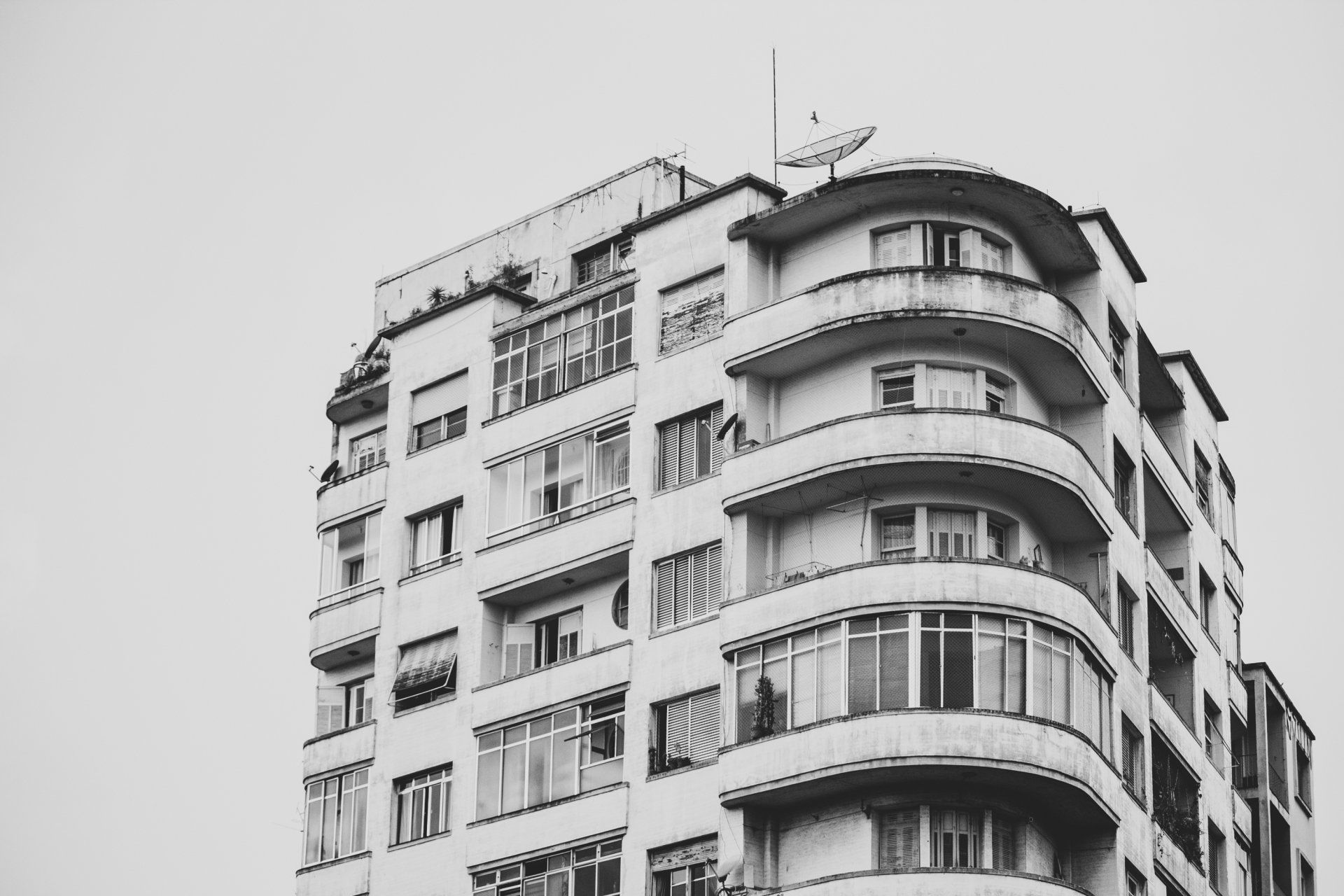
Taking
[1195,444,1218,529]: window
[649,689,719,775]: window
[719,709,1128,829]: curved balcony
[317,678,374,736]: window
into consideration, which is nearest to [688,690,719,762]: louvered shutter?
[649,689,719,775]: window

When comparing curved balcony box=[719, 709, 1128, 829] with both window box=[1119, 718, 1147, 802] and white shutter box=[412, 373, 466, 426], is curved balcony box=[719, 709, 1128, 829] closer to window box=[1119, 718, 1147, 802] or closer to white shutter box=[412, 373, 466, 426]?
window box=[1119, 718, 1147, 802]

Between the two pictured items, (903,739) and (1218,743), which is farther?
(1218,743)

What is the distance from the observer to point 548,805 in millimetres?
53312

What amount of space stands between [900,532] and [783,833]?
6133 millimetres

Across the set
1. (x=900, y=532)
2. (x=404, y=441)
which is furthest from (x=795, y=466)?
(x=404, y=441)

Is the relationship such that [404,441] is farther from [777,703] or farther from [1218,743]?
[1218,743]

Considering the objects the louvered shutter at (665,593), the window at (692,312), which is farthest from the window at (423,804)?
the window at (692,312)

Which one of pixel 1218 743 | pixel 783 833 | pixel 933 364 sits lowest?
pixel 783 833

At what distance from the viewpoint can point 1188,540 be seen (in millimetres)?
60375

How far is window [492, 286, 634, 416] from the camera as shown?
56031 millimetres

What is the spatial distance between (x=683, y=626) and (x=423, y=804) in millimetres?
7982

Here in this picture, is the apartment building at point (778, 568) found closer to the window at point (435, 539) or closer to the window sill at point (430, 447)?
the window at point (435, 539)

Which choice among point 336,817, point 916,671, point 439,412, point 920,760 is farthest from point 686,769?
point 439,412

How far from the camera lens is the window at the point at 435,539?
58.1 meters
